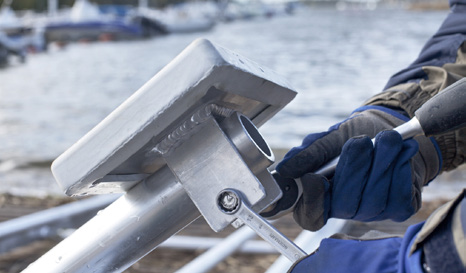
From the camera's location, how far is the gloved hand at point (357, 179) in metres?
0.95

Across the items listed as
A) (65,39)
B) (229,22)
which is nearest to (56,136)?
(65,39)

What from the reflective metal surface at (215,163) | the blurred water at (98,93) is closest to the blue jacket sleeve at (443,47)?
the reflective metal surface at (215,163)

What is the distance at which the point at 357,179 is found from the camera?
96 cm

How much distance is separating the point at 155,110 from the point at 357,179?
395 millimetres

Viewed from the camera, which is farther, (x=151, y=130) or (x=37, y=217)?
(x=37, y=217)

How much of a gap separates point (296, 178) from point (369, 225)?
1.87 metres

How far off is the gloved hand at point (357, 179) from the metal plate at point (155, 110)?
24 centimetres

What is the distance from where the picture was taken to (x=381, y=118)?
1298mm

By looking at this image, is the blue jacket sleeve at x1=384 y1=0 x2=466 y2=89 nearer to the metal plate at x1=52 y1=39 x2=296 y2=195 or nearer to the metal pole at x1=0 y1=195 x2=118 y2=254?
the metal plate at x1=52 y1=39 x2=296 y2=195

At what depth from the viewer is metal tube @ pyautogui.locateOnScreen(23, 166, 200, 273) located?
88 centimetres

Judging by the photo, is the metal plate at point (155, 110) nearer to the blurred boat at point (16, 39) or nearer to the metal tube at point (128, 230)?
the metal tube at point (128, 230)

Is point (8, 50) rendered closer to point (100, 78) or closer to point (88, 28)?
point (100, 78)

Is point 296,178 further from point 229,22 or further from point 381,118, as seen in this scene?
point 229,22

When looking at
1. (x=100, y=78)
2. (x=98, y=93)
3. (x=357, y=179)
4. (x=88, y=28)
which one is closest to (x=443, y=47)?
(x=357, y=179)
